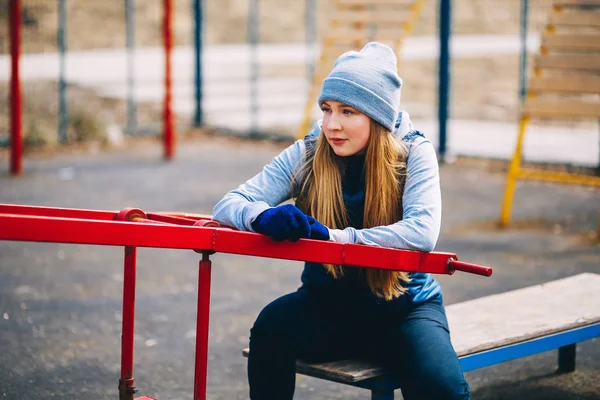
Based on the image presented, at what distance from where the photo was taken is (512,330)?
12.2 ft

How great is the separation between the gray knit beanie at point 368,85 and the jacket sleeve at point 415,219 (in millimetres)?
158

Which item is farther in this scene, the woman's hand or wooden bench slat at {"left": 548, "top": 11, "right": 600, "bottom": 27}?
wooden bench slat at {"left": 548, "top": 11, "right": 600, "bottom": 27}

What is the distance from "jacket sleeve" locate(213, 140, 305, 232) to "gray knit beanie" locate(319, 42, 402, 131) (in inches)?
9.4

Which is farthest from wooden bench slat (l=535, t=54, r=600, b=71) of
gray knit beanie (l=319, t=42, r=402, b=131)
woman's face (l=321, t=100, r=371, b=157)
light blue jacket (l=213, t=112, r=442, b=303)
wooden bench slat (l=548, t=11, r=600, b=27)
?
woman's face (l=321, t=100, r=371, b=157)

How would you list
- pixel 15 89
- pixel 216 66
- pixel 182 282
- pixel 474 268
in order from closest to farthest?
1. pixel 474 268
2. pixel 182 282
3. pixel 15 89
4. pixel 216 66

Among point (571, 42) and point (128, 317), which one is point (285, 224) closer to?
point (128, 317)

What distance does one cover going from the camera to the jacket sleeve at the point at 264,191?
3.20m

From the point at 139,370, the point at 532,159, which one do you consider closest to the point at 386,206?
the point at 139,370

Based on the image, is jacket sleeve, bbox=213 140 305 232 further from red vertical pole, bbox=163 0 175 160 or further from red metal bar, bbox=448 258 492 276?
red vertical pole, bbox=163 0 175 160

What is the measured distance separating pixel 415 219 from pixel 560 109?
4619mm

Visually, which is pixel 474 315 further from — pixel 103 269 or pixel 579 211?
pixel 579 211

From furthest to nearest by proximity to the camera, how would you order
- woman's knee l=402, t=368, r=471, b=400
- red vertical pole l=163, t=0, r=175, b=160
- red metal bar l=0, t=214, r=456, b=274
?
red vertical pole l=163, t=0, r=175, b=160
woman's knee l=402, t=368, r=471, b=400
red metal bar l=0, t=214, r=456, b=274

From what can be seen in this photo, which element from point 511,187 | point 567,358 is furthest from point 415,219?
point 511,187

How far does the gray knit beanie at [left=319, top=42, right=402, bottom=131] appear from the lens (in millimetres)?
3242
